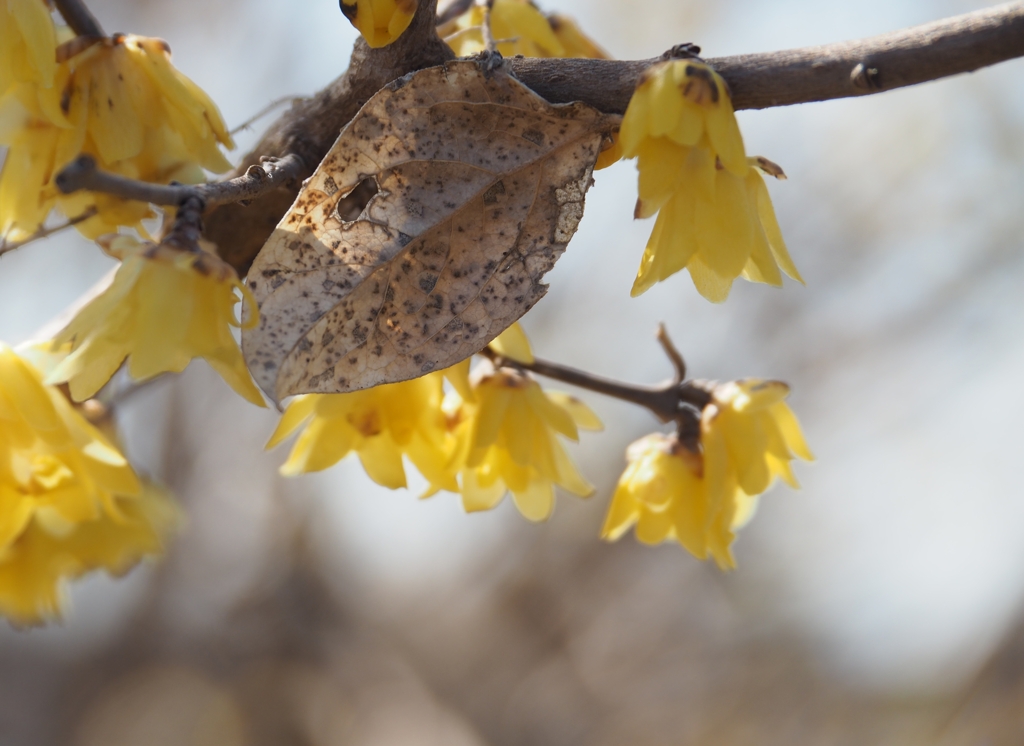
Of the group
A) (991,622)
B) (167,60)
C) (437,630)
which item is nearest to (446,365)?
(167,60)

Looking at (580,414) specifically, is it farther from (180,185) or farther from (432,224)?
(180,185)

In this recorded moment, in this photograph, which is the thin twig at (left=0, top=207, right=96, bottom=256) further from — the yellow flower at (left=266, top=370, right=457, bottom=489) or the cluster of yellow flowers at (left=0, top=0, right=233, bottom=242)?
the yellow flower at (left=266, top=370, right=457, bottom=489)

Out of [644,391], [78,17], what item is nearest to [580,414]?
[644,391]

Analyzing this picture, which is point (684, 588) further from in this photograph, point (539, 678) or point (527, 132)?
point (527, 132)

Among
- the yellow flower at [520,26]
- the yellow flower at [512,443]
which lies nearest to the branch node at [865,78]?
the yellow flower at [512,443]

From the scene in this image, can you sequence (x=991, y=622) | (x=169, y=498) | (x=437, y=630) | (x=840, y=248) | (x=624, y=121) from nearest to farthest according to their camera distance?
1. (x=624, y=121)
2. (x=169, y=498)
3. (x=991, y=622)
4. (x=840, y=248)
5. (x=437, y=630)

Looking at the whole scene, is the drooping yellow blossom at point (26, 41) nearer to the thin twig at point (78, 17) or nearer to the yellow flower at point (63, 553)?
the thin twig at point (78, 17)
